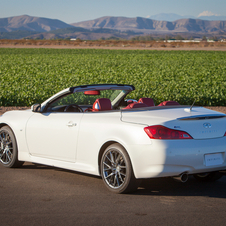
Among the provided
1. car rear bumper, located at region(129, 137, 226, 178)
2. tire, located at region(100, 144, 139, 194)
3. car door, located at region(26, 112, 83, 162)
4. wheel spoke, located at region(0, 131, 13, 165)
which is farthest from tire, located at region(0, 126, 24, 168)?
car rear bumper, located at region(129, 137, 226, 178)

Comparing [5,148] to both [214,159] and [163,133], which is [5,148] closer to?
[163,133]

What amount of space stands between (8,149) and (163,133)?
3.12 meters

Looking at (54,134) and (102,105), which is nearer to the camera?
(54,134)

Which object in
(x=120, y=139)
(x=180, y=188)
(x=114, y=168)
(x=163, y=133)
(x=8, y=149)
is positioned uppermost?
(x=163, y=133)

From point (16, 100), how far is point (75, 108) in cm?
946

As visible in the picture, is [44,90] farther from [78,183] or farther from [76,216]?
[76,216]

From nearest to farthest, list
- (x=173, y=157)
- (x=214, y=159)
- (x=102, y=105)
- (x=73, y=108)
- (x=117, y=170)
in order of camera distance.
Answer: (x=173, y=157) < (x=214, y=159) < (x=117, y=170) < (x=102, y=105) < (x=73, y=108)

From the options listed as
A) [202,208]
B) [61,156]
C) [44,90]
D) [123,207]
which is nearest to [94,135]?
[61,156]

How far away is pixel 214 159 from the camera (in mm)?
4762

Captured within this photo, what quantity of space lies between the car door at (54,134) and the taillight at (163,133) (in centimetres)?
127

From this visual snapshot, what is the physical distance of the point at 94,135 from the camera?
17.0ft

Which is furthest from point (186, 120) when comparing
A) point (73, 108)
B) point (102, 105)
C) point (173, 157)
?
point (73, 108)

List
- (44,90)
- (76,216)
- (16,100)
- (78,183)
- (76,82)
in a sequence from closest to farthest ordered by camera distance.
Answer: (76,216) → (78,183) → (16,100) → (44,90) → (76,82)

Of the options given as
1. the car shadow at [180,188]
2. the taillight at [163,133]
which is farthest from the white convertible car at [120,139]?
the car shadow at [180,188]
